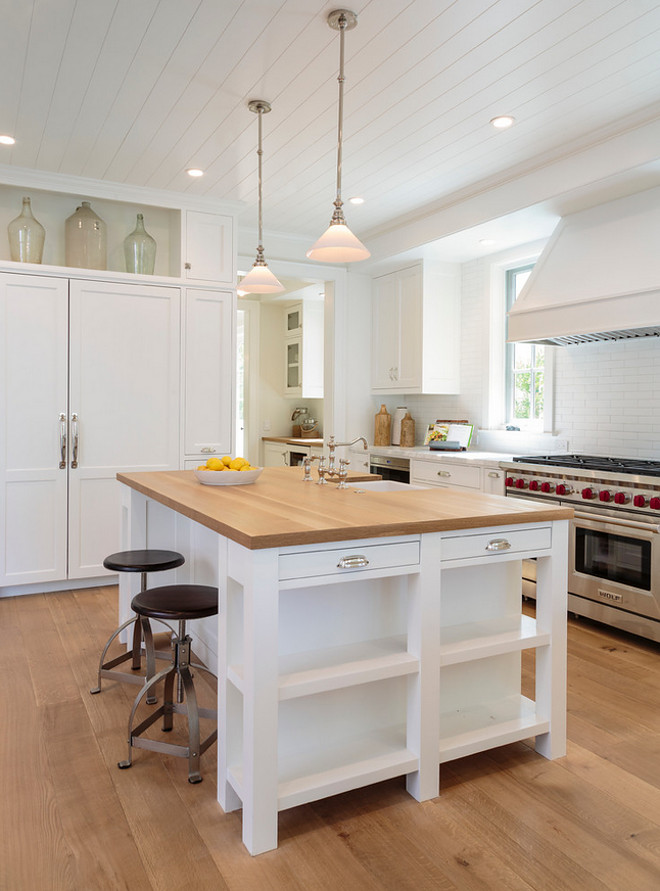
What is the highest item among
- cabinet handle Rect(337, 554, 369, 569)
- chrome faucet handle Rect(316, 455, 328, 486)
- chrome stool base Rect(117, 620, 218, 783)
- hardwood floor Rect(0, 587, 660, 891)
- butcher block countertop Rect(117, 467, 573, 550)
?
chrome faucet handle Rect(316, 455, 328, 486)

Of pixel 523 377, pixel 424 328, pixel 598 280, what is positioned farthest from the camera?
pixel 424 328

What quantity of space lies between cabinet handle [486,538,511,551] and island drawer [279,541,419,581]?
0.29m

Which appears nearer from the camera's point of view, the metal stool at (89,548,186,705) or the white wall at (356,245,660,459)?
the metal stool at (89,548,186,705)

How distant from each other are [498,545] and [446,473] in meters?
2.56

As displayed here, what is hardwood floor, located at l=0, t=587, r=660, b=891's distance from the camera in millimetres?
1660

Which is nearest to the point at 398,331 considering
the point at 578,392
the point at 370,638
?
the point at 578,392

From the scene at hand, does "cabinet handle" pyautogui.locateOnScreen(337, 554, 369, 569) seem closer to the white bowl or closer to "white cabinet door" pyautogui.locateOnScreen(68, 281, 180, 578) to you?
the white bowl

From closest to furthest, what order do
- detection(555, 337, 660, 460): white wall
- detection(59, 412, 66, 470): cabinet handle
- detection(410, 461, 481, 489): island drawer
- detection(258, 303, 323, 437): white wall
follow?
detection(555, 337, 660, 460): white wall, detection(59, 412, 66, 470): cabinet handle, detection(410, 461, 481, 489): island drawer, detection(258, 303, 323, 437): white wall

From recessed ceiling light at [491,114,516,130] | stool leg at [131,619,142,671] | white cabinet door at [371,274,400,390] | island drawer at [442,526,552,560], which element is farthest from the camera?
white cabinet door at [371,274,400,390]

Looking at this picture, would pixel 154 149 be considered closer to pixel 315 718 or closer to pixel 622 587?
pixel 315 718

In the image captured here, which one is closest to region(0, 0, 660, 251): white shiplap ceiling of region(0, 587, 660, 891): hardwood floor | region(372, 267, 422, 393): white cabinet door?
region(372, 267, 422, 393): white cabinet door

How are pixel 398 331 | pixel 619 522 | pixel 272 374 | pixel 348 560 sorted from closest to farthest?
pixel 348 560, pixel 619 522, pixel 398 331, pixel 272 374

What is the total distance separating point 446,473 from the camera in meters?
4.68

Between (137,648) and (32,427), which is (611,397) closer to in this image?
(137,648)
